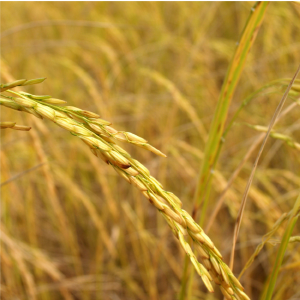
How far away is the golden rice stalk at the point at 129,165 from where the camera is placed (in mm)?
261

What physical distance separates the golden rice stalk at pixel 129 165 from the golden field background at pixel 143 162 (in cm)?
49

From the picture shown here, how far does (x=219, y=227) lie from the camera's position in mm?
1160

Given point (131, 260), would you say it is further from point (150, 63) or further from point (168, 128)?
point (150, 63)

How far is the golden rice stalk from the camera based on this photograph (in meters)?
0.26

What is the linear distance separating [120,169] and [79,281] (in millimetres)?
833

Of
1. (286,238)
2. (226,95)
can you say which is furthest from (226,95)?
(286,238)

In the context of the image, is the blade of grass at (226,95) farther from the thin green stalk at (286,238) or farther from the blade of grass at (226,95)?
the thin green stalk at (286,238)

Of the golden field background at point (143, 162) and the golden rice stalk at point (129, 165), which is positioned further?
the golden field background at point (143, 162)

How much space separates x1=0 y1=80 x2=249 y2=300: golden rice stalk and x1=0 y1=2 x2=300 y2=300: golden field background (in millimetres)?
494

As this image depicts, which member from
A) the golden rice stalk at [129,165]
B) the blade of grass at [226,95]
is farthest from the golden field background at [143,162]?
the golden rice stalk at [129,165]

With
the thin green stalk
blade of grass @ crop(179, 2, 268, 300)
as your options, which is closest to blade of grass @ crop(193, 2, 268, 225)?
blade of grass @ crop(179, 2, 268, 300)

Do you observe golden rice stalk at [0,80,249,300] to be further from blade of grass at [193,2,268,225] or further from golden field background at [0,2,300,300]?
golden field background at [0,2,300,300]

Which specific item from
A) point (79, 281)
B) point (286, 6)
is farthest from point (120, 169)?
point (286, 6)

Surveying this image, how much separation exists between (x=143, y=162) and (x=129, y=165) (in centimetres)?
110
